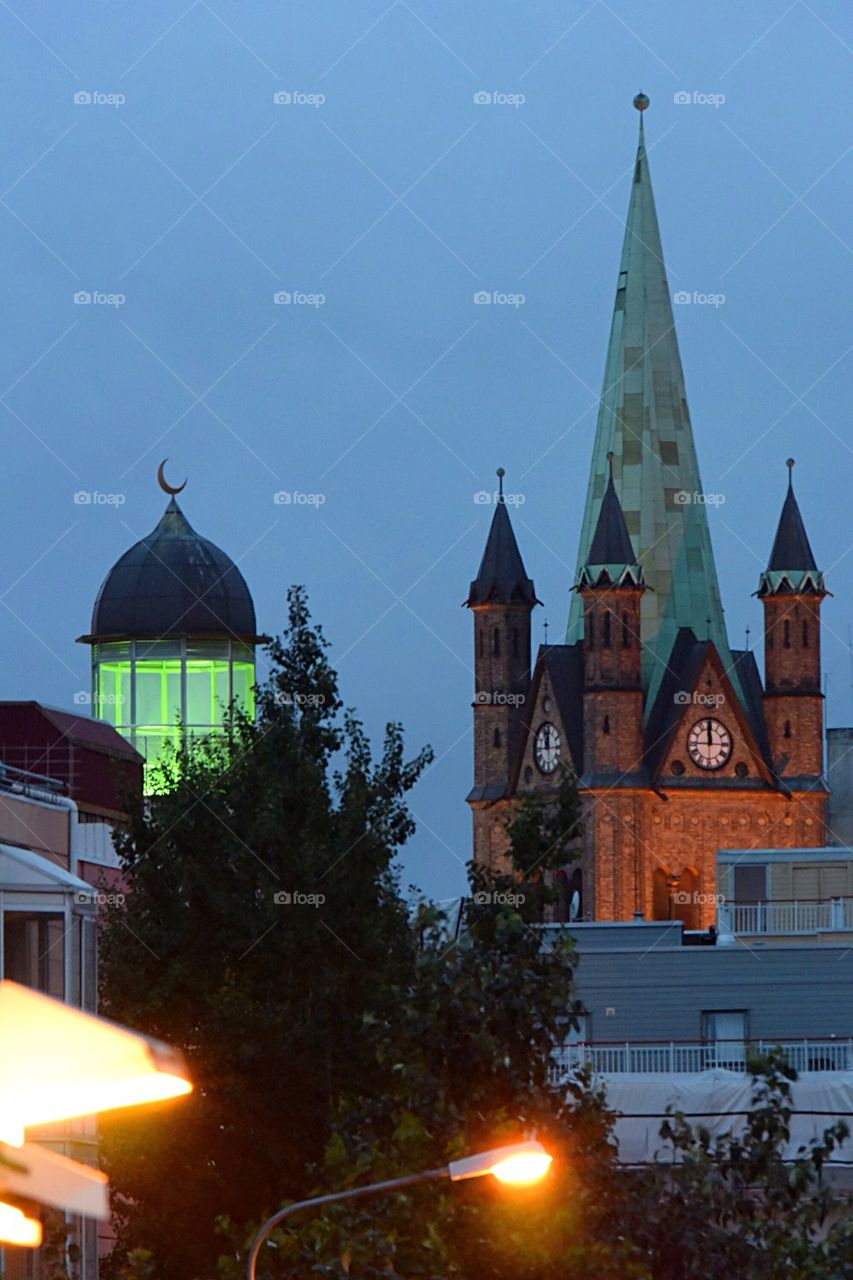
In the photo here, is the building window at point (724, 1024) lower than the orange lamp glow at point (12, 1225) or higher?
lower

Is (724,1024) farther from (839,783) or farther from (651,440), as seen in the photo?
(651,440)

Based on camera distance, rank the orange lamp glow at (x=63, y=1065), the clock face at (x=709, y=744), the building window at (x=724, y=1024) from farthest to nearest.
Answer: the clock face at (x=709, y=744), the building window at (x=724, y=1024), the orange lamp glow at (x=63, y=1065)

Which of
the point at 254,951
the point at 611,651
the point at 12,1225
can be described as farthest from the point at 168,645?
the point at 611,651

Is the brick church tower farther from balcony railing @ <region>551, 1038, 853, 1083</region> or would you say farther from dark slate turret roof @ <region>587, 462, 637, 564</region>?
balcony railing @ <region>551, 1038, 853, 1083</region>

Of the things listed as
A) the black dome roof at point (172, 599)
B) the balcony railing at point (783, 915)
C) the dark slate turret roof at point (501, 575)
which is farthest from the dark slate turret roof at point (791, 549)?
the black dome roof at point (172, 599)

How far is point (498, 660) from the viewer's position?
161375mm

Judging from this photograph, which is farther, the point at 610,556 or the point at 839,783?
the point at 839,783

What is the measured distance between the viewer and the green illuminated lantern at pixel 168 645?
78688 millimetres

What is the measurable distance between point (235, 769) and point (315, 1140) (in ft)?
28.6

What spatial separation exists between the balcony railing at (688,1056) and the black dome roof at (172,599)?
18.3m

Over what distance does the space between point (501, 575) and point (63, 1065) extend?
512 ft

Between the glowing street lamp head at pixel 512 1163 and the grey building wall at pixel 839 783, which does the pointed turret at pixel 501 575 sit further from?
the glowing street lamp head at pixel 512 1163

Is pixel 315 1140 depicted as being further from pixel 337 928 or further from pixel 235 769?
pixel 235 769

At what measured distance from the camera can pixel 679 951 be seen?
253ft
